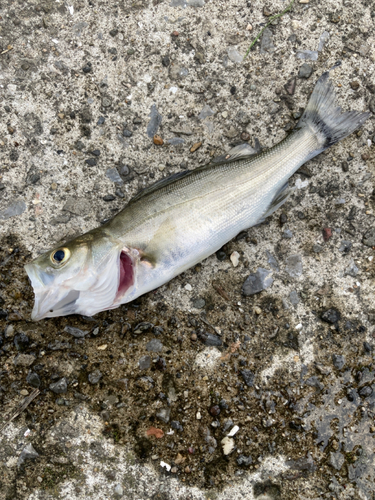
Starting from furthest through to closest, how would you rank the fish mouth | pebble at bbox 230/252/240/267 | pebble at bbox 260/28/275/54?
pebble at bbox 260/28/275/54
pebble at bbox 230/252/240/267
the fish mouth

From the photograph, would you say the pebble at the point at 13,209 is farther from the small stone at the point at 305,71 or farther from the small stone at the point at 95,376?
the small stone at the point at 305,71

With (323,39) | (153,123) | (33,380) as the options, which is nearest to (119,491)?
(33,380)

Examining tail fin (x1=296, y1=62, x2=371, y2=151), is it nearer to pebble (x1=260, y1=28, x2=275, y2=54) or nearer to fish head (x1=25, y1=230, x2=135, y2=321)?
pebble (x1=260, y1=28, x2=275, y2=54)

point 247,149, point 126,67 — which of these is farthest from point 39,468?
point 126,67

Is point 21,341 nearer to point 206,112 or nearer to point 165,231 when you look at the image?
point 165,231

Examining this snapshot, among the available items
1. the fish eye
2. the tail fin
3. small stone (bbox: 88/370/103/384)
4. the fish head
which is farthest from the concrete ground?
the fish eye

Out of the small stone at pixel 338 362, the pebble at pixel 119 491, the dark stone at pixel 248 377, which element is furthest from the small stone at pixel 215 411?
the small stone at pixel 338 362

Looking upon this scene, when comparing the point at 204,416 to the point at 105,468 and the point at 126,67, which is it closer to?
the point at 105,468
